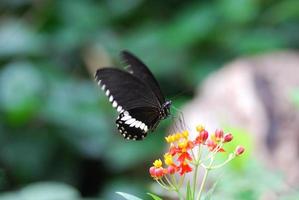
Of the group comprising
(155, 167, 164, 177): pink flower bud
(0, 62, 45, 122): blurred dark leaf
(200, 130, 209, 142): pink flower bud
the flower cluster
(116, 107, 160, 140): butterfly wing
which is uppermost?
(0, 62, 45, 122): blurred dark leaf

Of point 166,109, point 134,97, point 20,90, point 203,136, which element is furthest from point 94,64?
point 203,136

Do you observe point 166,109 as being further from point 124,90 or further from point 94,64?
point 94,64

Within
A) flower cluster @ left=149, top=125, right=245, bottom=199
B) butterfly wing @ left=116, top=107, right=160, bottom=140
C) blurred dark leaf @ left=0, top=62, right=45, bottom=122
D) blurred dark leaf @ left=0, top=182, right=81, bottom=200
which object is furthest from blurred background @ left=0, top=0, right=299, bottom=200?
flower cluster @ left=149, top=125, right=245, bottom=199

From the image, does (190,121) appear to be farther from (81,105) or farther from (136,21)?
(136,21)

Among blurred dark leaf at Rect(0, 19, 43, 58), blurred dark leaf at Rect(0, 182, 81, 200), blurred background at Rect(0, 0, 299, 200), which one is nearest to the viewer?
blurred dark leaf at Rect(0, 182, 81, 200)

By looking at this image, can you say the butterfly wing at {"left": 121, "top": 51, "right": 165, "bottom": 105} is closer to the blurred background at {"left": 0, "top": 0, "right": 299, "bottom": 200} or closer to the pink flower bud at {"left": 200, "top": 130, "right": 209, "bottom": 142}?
the pink flower bud at {"left": 200, "top": 130, "right": 209, "bottom": 142}

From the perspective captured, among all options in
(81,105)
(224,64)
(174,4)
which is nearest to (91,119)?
(81,105)
